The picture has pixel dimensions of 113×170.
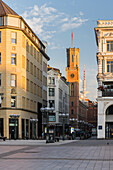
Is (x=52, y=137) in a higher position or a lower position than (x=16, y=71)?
lower

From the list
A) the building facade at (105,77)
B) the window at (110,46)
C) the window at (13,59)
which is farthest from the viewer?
the window at (110,46)

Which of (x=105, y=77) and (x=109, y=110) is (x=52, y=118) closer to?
(x=105, y=77)

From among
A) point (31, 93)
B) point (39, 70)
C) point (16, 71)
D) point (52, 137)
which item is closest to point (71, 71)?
point (39, 70)

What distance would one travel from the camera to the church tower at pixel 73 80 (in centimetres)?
17538

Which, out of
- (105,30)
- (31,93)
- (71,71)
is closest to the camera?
(105,30)

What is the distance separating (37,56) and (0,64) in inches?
859

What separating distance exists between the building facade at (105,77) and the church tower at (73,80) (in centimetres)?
10225

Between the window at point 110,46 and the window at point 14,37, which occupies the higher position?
the window at point 14,37

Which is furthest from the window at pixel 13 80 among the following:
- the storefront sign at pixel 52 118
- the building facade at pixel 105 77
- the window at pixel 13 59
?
the storefront sign at pixel 52 118

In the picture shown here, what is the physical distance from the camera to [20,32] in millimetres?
71500

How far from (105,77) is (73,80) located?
10482 centimetres

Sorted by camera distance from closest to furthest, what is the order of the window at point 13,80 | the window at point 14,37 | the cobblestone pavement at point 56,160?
the cobblestone pavement at point 56,160, the window at point 13,80, the window at point 14,37

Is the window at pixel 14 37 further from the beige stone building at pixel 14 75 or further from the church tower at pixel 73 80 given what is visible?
the church tower at pixel 73 80

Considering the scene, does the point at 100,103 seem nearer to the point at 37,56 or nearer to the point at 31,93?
the point at 31,93
